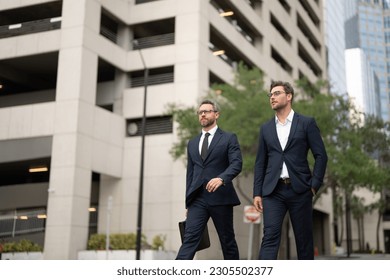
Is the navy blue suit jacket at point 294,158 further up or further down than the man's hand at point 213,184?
further up

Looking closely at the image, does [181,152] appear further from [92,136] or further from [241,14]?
[241,14]

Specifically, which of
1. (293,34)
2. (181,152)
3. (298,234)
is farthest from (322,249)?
(298,234)

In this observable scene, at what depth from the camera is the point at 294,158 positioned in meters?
5.94

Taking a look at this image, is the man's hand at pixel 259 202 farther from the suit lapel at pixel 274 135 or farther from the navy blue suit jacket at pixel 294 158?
the suit lapel at pixel 274 135

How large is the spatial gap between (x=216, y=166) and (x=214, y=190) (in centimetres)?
55

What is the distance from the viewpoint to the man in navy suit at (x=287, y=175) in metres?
5.82

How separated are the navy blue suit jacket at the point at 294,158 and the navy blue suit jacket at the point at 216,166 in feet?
1.08

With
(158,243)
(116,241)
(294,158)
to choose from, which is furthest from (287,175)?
(116,241)

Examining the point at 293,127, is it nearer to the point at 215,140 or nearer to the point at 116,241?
the point at 215,140

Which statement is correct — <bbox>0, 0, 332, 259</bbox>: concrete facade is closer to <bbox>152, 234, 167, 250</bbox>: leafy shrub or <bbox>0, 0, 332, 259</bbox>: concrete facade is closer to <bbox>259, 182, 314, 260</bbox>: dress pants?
<bbox>152, 234, 167, 250</bbox>: leafy shrub

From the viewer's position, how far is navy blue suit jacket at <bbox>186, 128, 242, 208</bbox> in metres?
6.32

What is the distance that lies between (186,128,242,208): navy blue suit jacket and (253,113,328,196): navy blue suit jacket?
328 mm

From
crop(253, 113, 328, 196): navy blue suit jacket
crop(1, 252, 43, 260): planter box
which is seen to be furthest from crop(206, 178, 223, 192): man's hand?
crop(1, 252, 43, 260): planter box

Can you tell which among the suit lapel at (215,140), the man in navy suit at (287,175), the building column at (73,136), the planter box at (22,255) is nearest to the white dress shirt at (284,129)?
the man in navy suit at (287,175)
